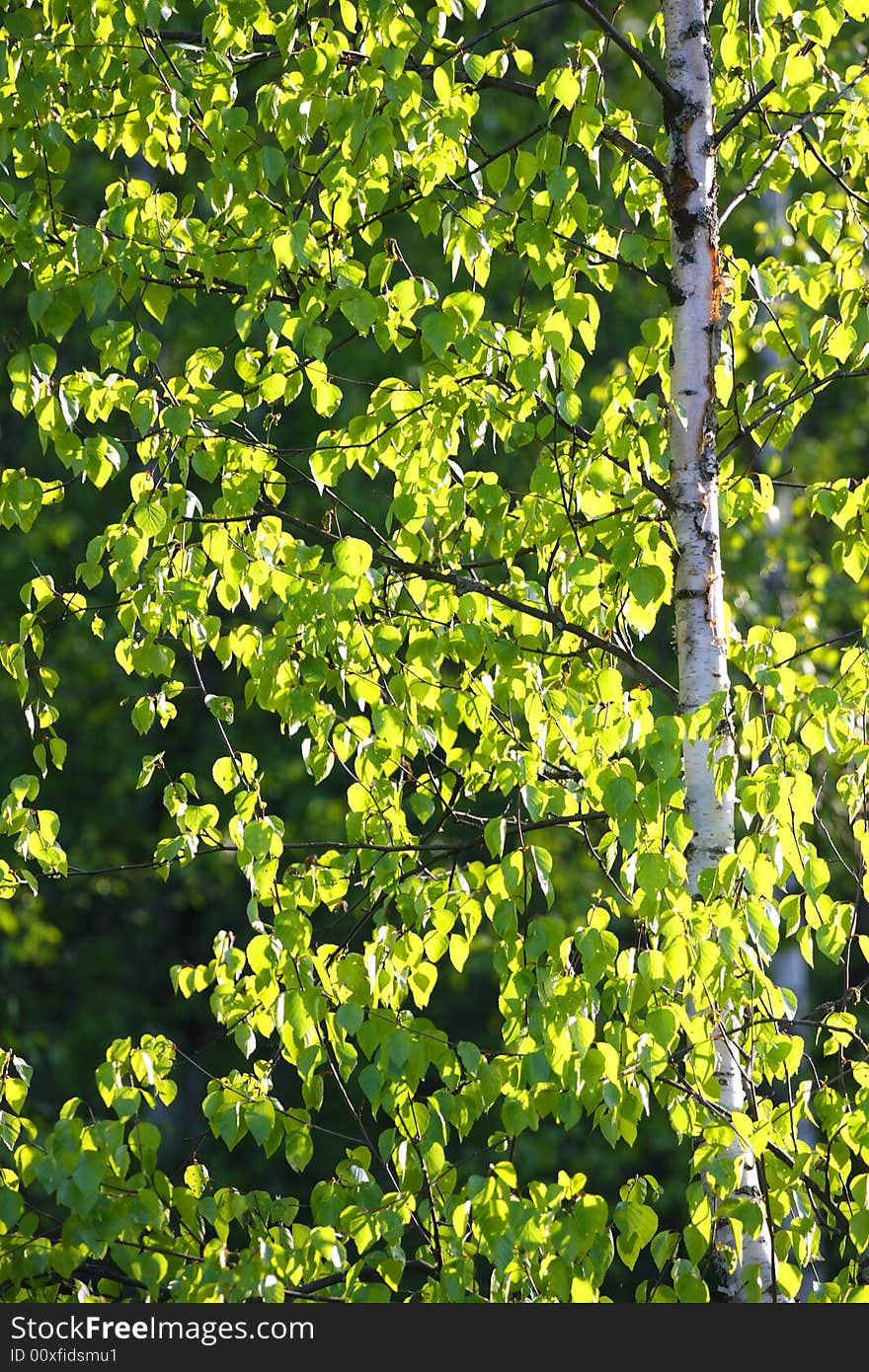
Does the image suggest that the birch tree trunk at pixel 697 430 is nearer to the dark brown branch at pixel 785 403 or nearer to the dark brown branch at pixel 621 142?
the dark brown branch at pixel 621 142

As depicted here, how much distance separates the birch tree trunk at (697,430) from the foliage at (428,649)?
0.07 m

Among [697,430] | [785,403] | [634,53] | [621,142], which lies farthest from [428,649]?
[634,53]

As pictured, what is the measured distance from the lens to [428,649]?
2771 mm

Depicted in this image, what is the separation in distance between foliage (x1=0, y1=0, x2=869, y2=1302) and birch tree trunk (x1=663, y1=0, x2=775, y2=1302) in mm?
66

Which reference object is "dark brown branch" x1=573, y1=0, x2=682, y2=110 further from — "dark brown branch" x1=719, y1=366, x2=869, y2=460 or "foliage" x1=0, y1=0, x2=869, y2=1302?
"dark brown branch" x1=719, y1=366, x2=869, y2=460

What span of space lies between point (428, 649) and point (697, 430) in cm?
71

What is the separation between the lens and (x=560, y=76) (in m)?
2.44

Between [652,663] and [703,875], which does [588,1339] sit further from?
[652,663]

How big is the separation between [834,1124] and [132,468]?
6.88 metres

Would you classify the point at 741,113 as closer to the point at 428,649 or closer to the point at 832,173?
the point at 832,173

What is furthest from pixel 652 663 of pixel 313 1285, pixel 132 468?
pixel 313 1285

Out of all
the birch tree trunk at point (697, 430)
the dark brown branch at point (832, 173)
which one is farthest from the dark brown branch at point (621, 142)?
the dark brown branch at point (832, 173)

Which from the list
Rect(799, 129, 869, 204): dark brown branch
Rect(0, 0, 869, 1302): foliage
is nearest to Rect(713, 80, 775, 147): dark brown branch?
Rect(0, 0, 869, 1302): foliage

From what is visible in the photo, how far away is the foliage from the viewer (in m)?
2.39
